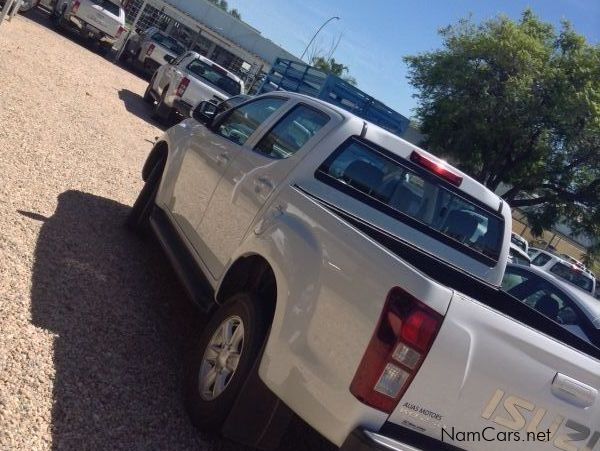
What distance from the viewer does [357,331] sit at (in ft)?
8.41

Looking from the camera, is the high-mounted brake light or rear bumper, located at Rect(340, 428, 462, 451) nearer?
rear bumper, located at Rect(340, 428, 462, 451)

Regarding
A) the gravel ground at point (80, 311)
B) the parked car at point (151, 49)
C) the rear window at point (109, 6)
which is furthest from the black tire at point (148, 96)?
the gravel ground at point (80, 311)

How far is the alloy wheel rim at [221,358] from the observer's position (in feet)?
11.1

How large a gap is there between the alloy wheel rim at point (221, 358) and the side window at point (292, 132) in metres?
1.21

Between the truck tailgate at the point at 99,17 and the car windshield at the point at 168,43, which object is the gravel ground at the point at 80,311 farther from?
the car windshield at the point at 168,43

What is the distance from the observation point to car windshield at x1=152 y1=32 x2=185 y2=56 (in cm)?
2338

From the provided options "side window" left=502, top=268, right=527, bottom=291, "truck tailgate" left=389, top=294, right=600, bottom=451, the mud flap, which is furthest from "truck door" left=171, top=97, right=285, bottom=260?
"side window" left=502, top=268, right=527, bottom=291

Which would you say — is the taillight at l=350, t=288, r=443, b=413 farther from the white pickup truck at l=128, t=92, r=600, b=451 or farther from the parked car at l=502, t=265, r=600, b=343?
the parked car at l=502, t=265, r=600, b=343

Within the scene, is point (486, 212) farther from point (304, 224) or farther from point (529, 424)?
point (529, 424)

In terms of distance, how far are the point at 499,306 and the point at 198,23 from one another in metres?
39.0

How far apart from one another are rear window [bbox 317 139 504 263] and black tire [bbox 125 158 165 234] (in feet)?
8.00

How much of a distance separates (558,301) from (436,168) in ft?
12.5

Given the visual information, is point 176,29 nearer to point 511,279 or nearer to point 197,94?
point 197,94

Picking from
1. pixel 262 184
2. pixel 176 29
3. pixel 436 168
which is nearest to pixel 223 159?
pixel 262 184
